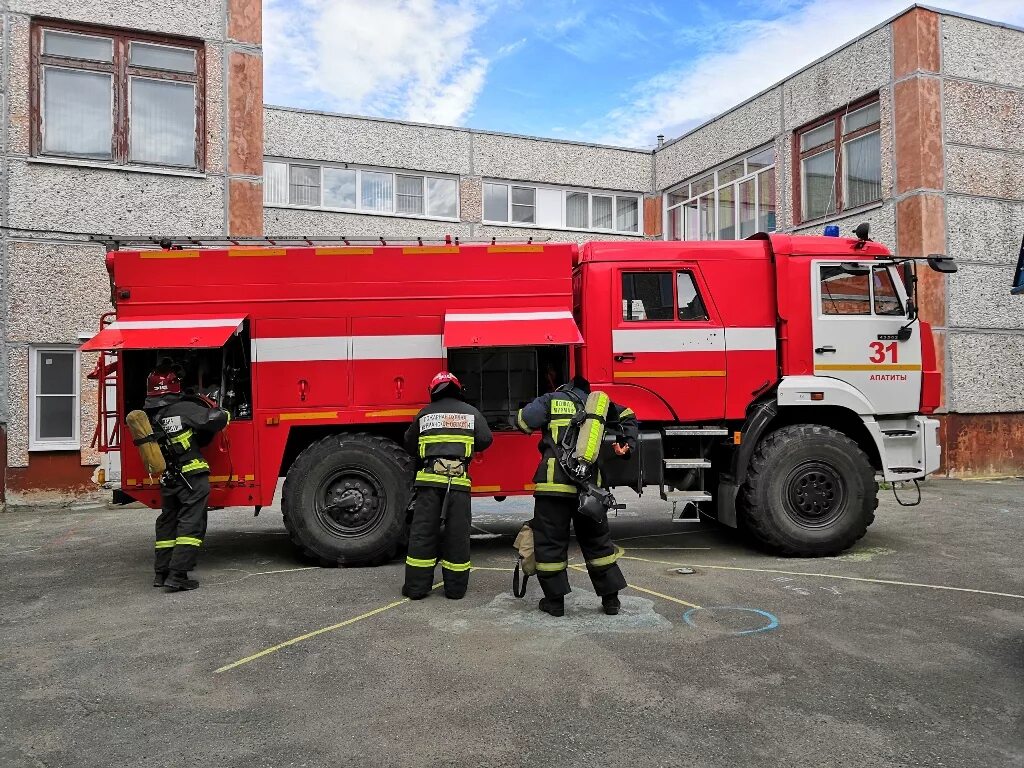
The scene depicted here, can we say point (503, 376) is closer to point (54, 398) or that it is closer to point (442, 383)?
point (442, 383)

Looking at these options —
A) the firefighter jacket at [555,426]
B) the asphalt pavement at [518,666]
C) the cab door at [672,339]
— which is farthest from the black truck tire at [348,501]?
the cab door at [672,339]

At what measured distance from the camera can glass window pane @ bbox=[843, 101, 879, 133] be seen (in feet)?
43.7

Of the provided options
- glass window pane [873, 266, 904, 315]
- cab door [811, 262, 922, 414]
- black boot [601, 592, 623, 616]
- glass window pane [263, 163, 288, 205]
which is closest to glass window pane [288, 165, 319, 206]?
glass window pane [263, 163, 288, 205]

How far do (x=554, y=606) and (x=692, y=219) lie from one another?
15.6 m

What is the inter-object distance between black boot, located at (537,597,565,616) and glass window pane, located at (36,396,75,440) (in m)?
8.45

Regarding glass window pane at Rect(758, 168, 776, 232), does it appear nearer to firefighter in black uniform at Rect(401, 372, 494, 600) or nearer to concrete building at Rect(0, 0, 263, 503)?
concrete building at Rect(0, 0, 263, 503)

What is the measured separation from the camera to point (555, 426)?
5.36 metres

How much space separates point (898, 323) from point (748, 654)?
164 inches

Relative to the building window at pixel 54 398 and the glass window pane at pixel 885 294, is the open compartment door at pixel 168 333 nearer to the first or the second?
A: the building window at pixel 54 398

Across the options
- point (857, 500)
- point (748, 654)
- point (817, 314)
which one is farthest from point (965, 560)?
point (748, 654)

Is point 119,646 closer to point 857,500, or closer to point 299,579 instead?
point 299,579

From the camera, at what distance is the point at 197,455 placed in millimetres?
6109

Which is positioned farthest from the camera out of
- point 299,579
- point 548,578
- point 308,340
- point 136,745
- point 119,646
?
point 308,340

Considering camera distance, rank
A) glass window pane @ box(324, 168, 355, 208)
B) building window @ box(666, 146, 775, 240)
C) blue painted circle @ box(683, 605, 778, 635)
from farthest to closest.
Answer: glass window pane @ box(324, 168, 355, 208)
building window @ box(666, 146, 775, 240)
blue painted circle @ box(683, 605, 778, 635)
